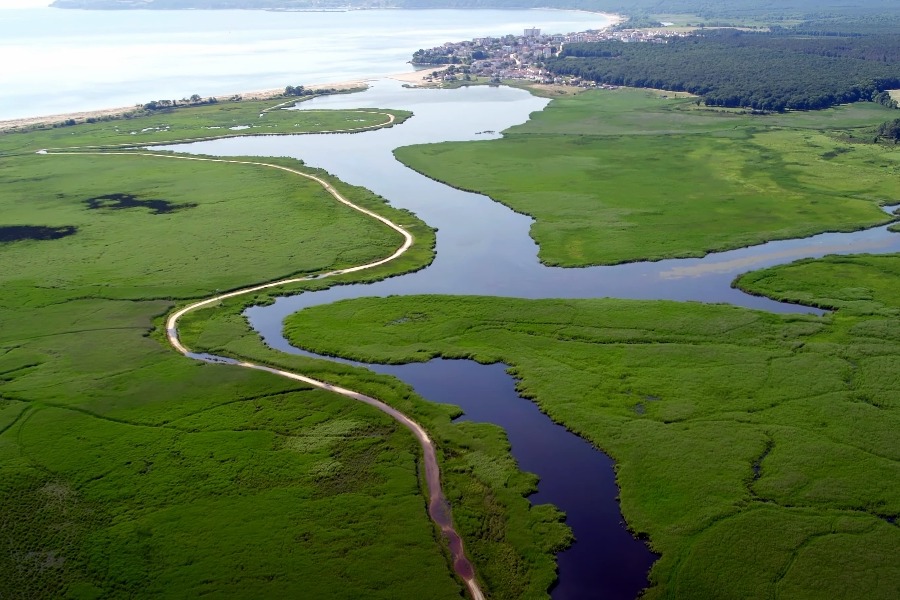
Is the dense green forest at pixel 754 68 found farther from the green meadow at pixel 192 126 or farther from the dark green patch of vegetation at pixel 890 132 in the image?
the green meadow at pixel 192 126

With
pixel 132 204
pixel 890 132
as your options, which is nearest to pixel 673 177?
pixel 890 132

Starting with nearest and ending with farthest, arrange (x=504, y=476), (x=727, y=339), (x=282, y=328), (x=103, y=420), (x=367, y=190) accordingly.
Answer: (x=504, y=476) < (x=103, y=420) < (x=727, y=339) < (x=282, y=328) < (x=367, y=190)

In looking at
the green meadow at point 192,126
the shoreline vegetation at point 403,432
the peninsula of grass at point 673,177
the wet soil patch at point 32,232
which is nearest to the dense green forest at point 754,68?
the peninsula of grass at point 673,177

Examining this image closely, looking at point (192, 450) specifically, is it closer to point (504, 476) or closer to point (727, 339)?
point (504, 476)

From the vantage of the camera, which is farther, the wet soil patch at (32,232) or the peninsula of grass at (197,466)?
the wet soil patch at (32,232)

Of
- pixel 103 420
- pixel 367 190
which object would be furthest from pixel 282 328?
pixel 367 190

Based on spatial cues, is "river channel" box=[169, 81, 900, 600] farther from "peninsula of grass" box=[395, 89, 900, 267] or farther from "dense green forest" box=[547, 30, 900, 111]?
"dense green forest" box=[547, 30, 900, 111]
